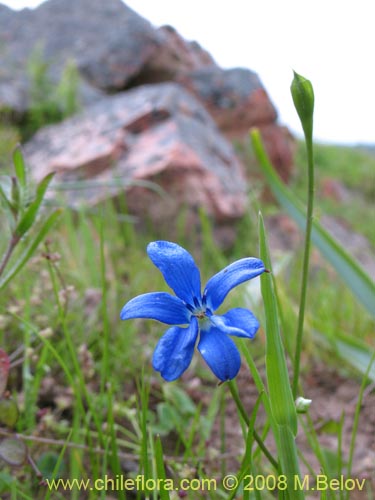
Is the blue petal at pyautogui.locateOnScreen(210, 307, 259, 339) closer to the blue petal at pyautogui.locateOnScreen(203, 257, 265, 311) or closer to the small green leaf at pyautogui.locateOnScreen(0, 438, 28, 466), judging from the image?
the blue petal at pyautogui.locateOnScreen(203, 257, 265, 311)

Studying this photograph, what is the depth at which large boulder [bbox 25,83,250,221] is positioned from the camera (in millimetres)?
2879

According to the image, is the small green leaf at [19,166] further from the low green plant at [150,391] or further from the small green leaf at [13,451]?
the small green leaf at [13,451]

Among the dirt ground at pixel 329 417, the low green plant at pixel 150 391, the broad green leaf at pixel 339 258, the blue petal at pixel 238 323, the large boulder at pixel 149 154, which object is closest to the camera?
the blue petal at pixel 238 323

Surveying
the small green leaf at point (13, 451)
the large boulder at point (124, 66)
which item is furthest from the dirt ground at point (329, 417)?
the large boulder at point (124, 66)

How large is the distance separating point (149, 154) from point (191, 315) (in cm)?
259

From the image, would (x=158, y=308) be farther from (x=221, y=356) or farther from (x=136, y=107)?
(x=136, y=107)

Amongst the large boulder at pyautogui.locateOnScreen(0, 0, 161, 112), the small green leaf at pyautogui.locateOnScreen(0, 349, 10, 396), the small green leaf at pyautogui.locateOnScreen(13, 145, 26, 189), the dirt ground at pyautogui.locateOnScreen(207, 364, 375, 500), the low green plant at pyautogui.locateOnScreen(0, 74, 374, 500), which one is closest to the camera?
the low green plant at pyautogui.locateOnScreen(0, 74, 374, 500)

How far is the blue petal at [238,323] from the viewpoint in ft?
1.35

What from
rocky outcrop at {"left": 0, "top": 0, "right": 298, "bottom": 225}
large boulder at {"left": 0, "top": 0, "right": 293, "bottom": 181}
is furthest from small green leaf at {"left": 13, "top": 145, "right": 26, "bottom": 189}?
large boulder at {"left": 0, "top": 0, "right": 293, "bottom": 181}

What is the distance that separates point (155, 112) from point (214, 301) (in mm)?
3010

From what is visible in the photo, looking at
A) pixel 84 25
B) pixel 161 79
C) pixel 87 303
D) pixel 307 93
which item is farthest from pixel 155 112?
pixel 307 93

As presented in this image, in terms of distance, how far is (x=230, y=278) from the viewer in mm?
464

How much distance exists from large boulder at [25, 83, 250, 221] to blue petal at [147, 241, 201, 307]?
2123mm

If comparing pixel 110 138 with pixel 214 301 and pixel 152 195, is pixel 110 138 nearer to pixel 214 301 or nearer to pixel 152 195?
pixel 152 195
